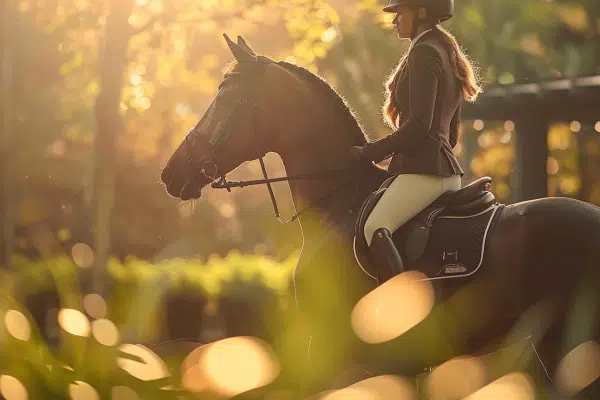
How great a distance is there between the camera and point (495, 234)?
5703 millimetres

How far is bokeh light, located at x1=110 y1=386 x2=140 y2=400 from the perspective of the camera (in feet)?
11.6

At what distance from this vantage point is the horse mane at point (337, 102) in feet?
20.1

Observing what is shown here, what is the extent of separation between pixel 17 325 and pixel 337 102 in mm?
2825

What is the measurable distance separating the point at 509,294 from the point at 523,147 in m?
10.9

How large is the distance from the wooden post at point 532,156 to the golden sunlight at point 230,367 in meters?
12.0

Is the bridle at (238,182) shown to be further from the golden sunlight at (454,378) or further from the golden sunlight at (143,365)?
the golden sunlight at (143,365)

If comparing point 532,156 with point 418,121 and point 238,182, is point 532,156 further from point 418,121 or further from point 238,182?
point 418,121

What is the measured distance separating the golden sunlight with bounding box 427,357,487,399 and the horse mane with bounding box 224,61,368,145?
1449 mm

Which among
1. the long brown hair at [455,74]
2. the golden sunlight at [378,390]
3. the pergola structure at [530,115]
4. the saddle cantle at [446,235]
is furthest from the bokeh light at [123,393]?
the pergola structure at [530,115]

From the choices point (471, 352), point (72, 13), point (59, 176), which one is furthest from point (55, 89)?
point (471, 352)

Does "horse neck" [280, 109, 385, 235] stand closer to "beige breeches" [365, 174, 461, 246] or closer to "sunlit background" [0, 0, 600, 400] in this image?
"beige breeches" [365, 174, 461, 246]

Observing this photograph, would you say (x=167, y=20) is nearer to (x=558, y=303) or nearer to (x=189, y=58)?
(x=189, y=58)

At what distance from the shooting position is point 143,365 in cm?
384

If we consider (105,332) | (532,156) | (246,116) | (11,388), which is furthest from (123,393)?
(532,156)
